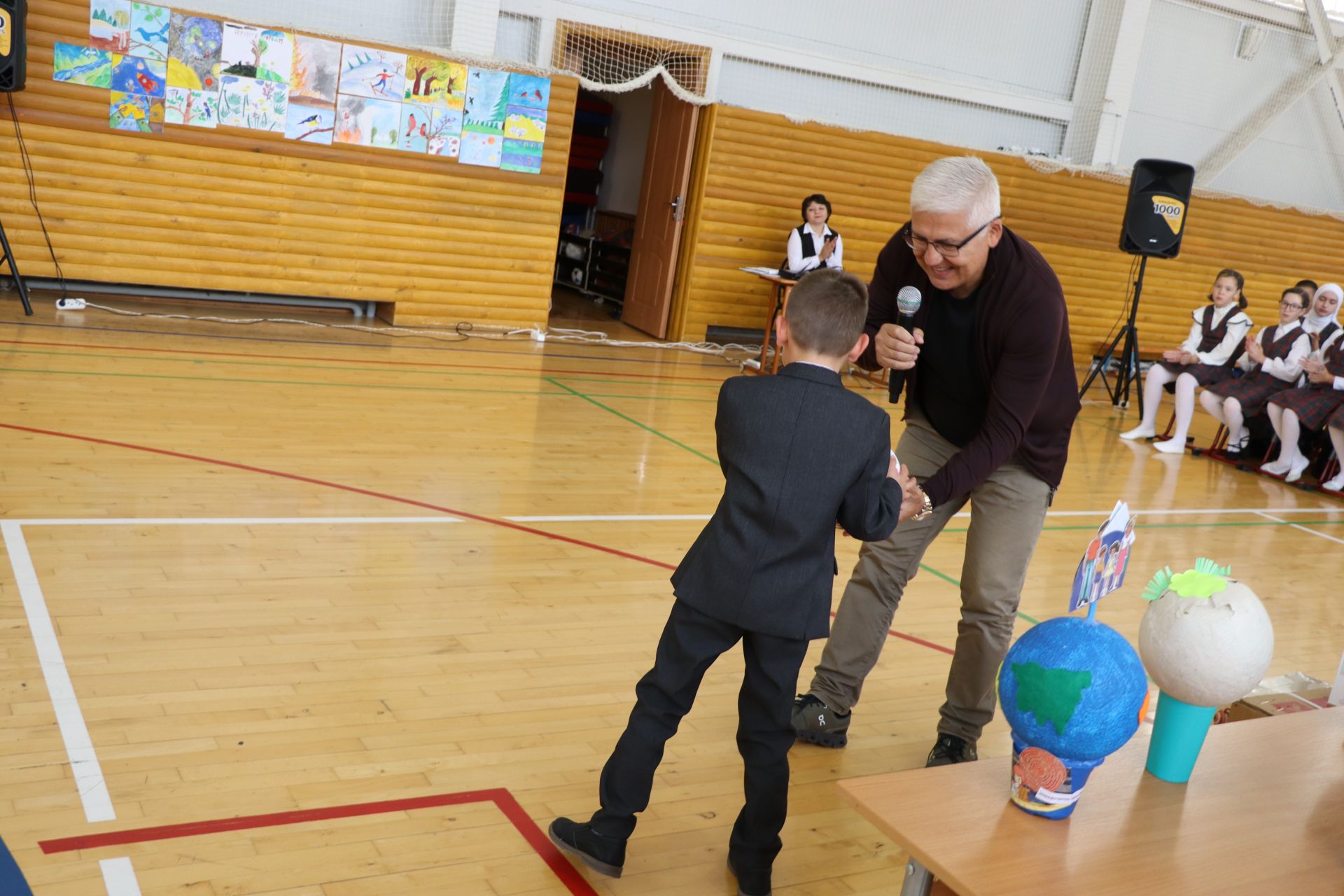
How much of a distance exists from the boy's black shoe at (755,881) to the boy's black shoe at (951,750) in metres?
0.75

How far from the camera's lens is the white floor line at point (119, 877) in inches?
78.4

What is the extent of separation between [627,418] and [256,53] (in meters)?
3.71

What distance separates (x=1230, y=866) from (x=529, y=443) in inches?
175

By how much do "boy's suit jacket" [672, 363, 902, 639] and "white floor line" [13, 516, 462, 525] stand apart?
234 cm

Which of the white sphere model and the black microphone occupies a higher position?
the black microphone

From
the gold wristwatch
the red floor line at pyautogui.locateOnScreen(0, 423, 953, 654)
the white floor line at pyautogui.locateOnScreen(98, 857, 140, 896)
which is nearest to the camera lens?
the white floor line at pyautogui.locateOnScreen(98, 857, 140, 896)

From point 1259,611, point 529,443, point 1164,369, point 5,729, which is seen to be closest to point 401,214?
point 529,443

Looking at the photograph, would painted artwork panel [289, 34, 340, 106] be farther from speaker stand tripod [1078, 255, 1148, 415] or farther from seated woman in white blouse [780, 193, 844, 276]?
speaker stand tripod [1078, 255, 1148, 415]

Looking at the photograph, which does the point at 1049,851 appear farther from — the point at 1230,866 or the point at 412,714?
the point at 412,714

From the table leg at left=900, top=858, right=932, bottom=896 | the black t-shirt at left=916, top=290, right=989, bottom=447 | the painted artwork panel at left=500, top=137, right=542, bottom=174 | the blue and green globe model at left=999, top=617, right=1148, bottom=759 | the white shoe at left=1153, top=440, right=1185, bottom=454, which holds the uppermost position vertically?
the painted artwork panel at left=500, top=137, right=542, bottom=174

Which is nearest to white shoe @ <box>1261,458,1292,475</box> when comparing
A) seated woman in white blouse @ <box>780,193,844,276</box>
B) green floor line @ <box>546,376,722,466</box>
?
seated woman in white blouse @ <box>780,193,844,276</box>

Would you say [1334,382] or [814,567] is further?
[1334,382]

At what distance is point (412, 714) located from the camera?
279 cm

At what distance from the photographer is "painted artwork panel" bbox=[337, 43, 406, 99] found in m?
7.95
